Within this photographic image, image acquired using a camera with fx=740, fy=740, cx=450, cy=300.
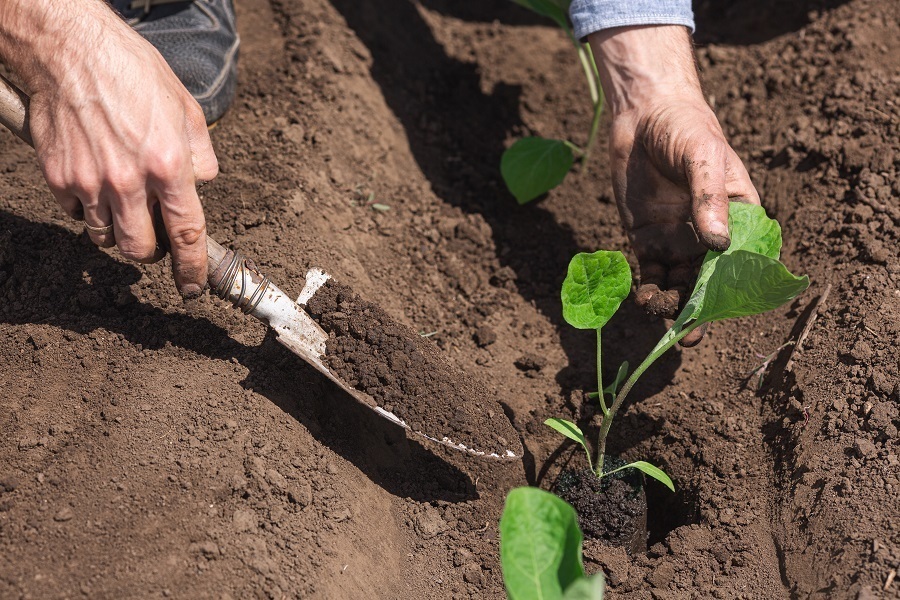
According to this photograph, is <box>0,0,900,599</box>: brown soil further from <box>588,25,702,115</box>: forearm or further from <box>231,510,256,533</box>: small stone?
<box>588,25,702,115</box>: forearm

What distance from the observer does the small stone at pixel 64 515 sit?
1701 mm

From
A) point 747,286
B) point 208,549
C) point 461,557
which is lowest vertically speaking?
point 461,557

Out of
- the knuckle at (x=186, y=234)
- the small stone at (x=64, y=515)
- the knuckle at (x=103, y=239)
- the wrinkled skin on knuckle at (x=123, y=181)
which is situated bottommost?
the small stone at (x=64, y=515)

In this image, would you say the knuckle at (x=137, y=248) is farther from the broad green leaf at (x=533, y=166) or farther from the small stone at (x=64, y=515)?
the broad green leaf at (x=533, y=166)

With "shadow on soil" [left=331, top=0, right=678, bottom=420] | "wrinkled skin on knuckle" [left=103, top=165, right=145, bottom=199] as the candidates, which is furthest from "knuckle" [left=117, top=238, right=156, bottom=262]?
"shadow on soil" [left=331, top=0, right=678, bottom=420]

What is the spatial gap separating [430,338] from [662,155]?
3.11ft

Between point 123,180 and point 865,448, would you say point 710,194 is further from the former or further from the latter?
point 123,180

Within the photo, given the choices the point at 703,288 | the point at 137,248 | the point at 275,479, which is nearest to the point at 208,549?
the point at 275,479

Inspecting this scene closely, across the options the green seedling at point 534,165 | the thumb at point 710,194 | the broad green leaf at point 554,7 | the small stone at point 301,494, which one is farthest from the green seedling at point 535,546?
the broad green leaf at point 554,7

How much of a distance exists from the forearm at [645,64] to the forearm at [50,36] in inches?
61.3

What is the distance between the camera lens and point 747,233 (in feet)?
6.33

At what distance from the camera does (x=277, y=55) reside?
3119 millimetres

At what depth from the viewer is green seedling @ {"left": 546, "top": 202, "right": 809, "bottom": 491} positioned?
1.70 meters

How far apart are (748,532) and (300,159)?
1939 mm
